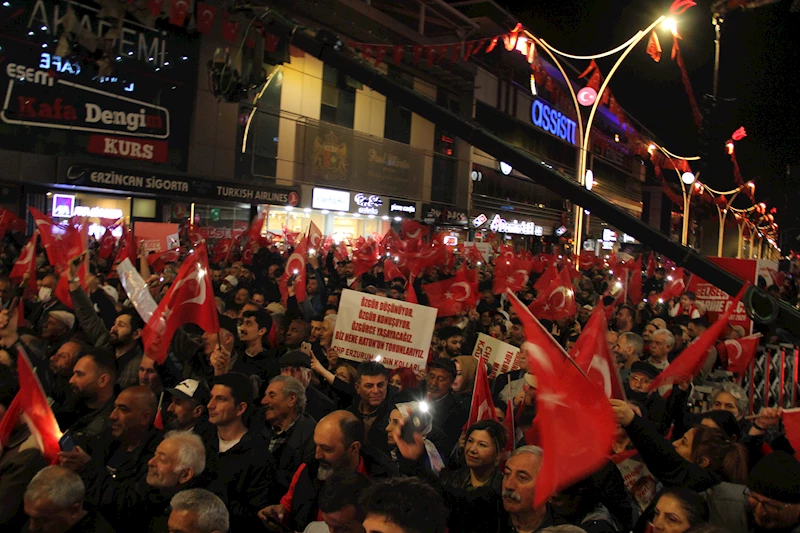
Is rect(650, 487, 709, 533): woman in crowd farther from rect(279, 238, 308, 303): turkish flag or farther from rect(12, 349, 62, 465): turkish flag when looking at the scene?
rect(279, 238, 308, 303): turkish flag

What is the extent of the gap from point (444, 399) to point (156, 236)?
9.86 m

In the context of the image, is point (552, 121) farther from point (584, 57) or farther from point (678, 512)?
point (678, 512)

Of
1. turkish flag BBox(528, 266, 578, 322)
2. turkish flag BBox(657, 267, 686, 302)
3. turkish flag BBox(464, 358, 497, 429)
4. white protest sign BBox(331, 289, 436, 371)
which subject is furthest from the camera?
turkish flag BBox(657, 267, 686, 302)

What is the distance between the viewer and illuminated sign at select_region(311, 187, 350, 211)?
29702mm

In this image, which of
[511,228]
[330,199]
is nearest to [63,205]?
[330,199]

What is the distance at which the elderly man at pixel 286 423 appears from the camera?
466cm

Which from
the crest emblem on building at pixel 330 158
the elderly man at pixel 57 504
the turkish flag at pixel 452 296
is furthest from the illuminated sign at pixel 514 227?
the elderly man at pixel 57 504

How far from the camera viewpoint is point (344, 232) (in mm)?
33156

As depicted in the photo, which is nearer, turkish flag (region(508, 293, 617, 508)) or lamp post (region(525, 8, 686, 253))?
turkish flag (region(508, 293, 617, 508))

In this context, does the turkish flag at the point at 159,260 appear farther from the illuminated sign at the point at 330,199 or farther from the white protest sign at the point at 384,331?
the illuminated sign at the point at 330,199

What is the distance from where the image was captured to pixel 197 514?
3.30 m

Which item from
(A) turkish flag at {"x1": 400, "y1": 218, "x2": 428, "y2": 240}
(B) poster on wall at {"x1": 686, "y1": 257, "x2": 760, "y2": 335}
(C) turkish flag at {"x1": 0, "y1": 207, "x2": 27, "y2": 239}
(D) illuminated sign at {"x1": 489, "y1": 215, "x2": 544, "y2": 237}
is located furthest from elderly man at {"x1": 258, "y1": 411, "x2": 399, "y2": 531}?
(D) illuminated sign at {"x1": 489, "y1": 215, "x2": 544, "y2": 237}

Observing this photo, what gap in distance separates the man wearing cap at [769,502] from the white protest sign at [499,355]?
3.23 m

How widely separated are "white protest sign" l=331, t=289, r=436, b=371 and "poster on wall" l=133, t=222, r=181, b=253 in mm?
8333
